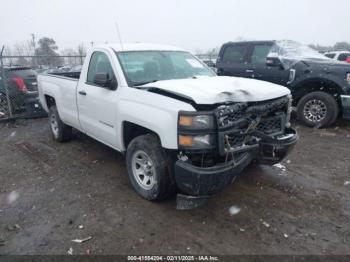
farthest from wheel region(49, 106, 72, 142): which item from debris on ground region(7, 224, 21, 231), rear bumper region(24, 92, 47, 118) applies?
debris on ground region(7, 224, 21, 231)

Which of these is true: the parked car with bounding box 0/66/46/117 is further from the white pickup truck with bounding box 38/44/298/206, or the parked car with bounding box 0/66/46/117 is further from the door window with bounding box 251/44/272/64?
the door window with bounding box 251/44/272/64

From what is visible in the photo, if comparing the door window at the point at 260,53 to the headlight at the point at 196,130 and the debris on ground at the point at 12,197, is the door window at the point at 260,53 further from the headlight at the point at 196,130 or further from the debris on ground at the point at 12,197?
the debris on ground at the point at 12,197

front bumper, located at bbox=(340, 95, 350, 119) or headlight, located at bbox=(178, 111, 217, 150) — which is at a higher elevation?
headlight, located at bbox=(178, 111, 217, 150)

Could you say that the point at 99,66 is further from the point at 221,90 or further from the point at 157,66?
the point at 221,90

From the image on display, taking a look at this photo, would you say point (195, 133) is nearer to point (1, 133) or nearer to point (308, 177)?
point (308, 177)

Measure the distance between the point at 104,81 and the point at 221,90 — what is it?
1505 millimetres

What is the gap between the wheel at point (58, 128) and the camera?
5.91 metres

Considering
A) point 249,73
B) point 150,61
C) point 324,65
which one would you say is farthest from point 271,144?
point 249,73

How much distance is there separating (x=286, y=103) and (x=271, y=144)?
2.22 feet

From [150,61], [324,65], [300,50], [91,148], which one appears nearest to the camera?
[150,61]

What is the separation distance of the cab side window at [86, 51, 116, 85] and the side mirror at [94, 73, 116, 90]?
11 centimetres

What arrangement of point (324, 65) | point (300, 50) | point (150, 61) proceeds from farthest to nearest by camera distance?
1. point (300, 50)
2. point (324, 65)
3. point (150, 61)

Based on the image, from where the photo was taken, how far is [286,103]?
3764mm

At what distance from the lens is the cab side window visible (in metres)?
4.20
